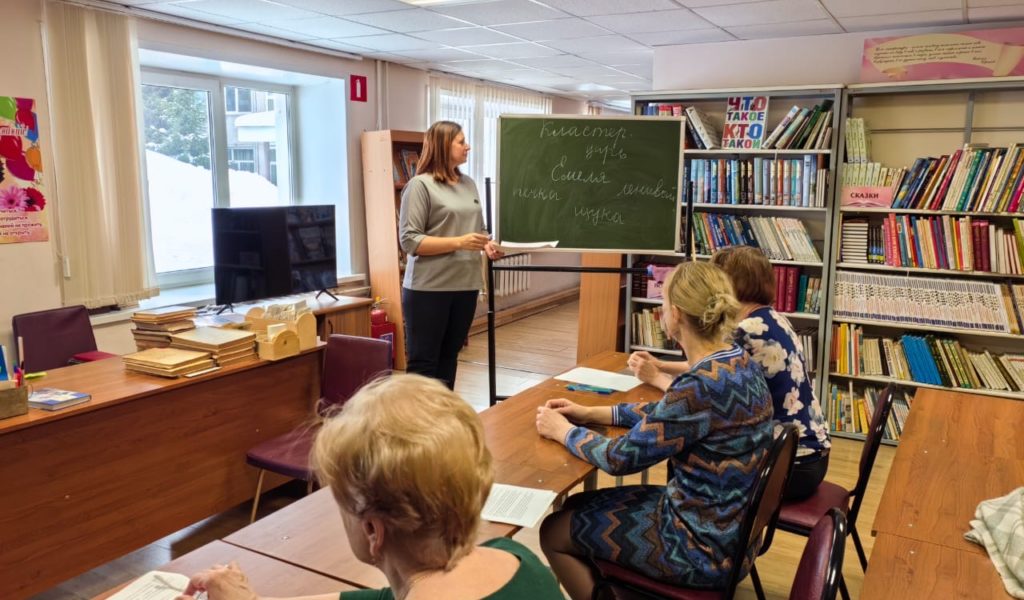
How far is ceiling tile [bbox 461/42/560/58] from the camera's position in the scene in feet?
17.2

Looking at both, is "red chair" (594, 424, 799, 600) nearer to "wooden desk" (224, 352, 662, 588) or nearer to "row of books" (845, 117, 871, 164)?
"wooden desk" (224, 352, 662, 588)

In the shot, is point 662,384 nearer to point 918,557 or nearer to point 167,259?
point 918,557

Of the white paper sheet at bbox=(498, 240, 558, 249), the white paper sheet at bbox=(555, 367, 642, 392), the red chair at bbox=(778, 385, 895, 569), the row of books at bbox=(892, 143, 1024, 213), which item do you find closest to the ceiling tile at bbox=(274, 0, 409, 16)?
the white paper sheet at bbox=(498, 240, 558, 249)

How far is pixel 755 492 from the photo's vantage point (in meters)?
1.64

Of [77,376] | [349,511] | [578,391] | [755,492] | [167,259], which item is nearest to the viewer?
[349,511]

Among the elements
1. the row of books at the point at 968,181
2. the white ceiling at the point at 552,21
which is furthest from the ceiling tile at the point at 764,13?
the row of books at the point at 968,181

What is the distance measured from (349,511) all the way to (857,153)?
4014mm

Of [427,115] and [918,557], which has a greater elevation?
[427,115]

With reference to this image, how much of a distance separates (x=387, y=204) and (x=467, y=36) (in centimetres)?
151

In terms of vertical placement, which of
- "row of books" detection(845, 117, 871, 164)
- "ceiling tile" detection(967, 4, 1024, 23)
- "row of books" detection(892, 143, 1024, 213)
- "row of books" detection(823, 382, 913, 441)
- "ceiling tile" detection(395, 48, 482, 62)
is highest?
"ceiling tile" detection(395, 48, 482, 62)

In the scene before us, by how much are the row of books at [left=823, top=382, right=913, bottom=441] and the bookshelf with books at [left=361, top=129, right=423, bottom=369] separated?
10.0 ft

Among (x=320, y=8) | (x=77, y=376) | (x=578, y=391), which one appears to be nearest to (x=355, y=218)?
(x=320, y=8)

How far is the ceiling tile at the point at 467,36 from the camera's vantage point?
466 cm

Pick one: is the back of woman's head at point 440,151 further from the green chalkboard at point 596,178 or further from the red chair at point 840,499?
the red chair at point 840,499
